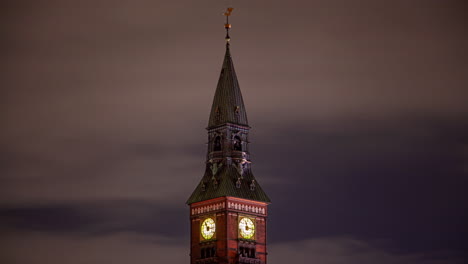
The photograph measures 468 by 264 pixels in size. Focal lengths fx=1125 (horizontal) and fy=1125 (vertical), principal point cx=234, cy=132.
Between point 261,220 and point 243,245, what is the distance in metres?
6.09

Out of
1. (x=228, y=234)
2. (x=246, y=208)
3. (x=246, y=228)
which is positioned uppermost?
(x=246, y=208)

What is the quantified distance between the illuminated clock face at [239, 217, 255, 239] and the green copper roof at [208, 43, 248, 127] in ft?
50.3

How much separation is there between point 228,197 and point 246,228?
6.09 metres

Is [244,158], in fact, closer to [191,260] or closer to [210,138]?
[210,138]

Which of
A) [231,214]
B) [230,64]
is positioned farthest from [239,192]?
[230,64]

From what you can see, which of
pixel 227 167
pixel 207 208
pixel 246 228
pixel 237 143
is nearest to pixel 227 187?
pixel 227 167

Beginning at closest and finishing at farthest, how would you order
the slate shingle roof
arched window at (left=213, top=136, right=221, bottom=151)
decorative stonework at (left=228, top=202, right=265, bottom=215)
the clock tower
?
the clock tower, decorative stonework at (left=228, top=202, right=265, bottom=215), the slate shingle roof, arched window at (left=213, top=136, right=221, bottom=151)

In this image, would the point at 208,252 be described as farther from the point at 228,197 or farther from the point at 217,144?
the point at 217,144

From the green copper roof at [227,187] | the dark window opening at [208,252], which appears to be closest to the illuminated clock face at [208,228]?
the dark window opening at [208,252]

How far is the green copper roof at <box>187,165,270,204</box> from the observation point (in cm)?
17162

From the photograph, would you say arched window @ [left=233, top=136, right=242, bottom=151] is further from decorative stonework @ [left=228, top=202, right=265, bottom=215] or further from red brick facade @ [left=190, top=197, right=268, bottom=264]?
decorative stonework @ [left=228, top=202, right=265, bottom=215]

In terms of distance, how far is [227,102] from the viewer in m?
176

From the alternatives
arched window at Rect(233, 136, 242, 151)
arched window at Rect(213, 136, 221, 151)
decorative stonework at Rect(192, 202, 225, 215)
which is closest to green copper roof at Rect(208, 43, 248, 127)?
arched window at Rect(213, 136, 221, 151)

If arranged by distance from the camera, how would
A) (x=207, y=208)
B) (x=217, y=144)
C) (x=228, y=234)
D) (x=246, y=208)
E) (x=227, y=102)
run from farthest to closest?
(x=227, y=102), (x=217, y=144), (x=207, y=208), (x=246, y=208), (x=228, y=234)
